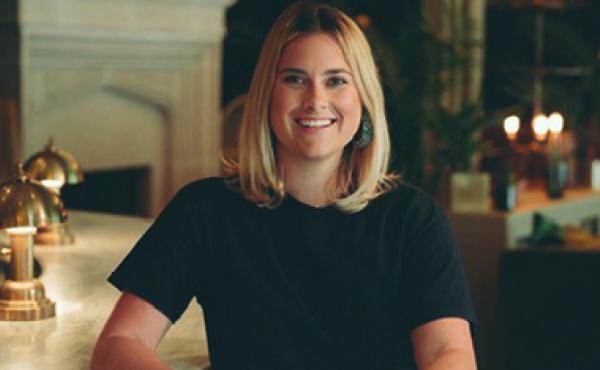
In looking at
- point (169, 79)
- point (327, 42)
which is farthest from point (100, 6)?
point (327, 42)

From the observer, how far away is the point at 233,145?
302 inches

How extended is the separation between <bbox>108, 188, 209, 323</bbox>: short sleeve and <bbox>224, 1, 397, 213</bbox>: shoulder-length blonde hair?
119mm

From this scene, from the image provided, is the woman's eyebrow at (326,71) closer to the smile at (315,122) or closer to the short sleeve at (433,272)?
the smile at (315,122)

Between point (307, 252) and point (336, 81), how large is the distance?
11.5 inches

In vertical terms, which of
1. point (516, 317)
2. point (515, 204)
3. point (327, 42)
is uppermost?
point (327, 42)

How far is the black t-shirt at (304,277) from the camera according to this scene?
2.02 m

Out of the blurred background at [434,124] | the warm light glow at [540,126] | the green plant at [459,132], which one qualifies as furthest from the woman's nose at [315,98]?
the warm light glow at [540,126]

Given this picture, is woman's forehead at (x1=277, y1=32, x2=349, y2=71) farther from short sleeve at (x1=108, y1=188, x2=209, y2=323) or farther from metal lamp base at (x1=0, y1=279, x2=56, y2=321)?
metal lamp base at (x1=0, y1=279, x2=56, y2=321)

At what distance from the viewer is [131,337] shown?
1998 mm

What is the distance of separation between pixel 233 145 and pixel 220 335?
18.4 ft

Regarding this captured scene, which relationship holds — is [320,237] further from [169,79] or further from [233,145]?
[233,145]

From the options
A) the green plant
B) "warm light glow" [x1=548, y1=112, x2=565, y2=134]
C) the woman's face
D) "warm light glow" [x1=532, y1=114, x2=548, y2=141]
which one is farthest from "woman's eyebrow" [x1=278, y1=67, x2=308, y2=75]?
"warm light glow" [x1=532, y1=114, x2=548, y2=141]

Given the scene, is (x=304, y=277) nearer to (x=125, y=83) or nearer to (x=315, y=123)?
(x=315, y=123)

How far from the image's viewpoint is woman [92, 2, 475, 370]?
2.02 meters
